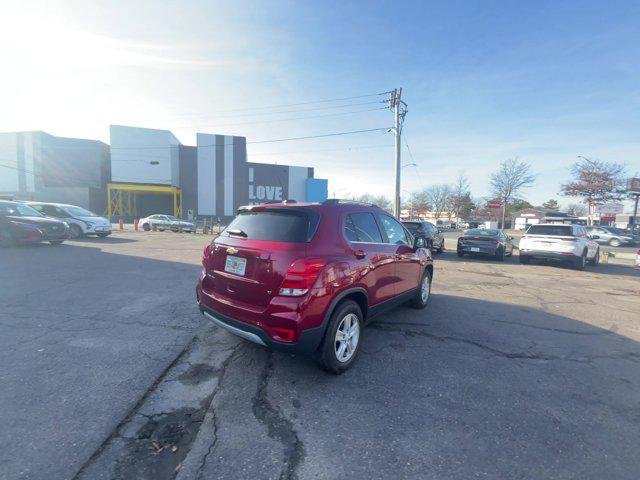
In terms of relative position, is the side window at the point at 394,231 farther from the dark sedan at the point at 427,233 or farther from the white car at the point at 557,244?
the white car at the point at 557,244

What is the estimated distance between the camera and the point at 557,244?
10.4m

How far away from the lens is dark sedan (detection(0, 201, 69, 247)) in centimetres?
1088

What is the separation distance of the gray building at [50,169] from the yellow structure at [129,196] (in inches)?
170

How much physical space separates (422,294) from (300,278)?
3.33 m

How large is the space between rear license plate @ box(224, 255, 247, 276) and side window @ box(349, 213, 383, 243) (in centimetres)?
136

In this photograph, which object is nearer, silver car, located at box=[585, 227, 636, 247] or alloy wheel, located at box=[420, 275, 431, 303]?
→ alloy wheel, located at box=[420, 275, 431, 303]

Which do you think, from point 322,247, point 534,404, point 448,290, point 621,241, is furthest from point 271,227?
point 621,241

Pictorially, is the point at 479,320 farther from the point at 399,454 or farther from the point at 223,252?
the point at 223,252

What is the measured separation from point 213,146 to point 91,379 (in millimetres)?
41208

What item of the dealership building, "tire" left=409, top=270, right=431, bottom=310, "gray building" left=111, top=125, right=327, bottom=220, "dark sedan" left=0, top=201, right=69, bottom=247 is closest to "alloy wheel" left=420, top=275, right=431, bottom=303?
"tire" left=409, top=270, right=431, bottom=310

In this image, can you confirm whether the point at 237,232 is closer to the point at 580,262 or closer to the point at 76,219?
the point at 580,262

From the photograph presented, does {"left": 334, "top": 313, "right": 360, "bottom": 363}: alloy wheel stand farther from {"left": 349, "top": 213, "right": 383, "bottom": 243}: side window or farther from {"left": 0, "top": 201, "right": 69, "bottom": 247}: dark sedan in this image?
{"left": 0, "top": 201, "right": 69, "bottom": 247}: dark sedan

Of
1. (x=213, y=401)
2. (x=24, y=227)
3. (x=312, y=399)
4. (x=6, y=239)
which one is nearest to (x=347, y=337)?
(x=312, y=399)

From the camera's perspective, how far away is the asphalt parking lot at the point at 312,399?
81.4 inches
